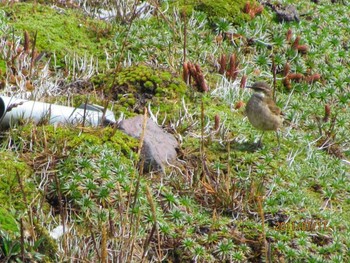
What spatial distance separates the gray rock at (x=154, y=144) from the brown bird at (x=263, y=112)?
2.83 ft

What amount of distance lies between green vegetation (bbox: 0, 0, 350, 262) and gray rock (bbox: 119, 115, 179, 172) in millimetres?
118

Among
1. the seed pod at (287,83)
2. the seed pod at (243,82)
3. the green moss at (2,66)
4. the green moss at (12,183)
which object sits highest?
the green moss at (12,183)

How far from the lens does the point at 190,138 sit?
332 inches

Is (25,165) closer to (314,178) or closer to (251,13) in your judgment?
(314,178)

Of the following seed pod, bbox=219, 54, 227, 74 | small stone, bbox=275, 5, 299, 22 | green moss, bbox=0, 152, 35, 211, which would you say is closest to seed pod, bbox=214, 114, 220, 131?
seed pod, bbox=219, 54, 227, 74

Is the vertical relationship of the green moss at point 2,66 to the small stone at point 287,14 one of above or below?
below

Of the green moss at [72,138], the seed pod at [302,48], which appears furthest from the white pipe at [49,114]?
the seed pod at [302,48]

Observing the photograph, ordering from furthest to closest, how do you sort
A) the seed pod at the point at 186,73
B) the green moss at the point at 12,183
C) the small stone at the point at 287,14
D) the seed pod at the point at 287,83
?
the small stone at the point at 287,14
the seed pod at the point at 287,83
the seed pod at the point at 186,73
the green moss at the point at 12,183

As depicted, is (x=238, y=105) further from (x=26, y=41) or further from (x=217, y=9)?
(x=26, y=41)

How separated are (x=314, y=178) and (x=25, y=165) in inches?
117

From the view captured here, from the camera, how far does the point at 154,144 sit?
7812 mm

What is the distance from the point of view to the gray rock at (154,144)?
25.2 ft

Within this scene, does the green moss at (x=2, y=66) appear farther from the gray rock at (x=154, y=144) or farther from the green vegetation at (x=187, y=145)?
the gray rock at (x=154, y=144)

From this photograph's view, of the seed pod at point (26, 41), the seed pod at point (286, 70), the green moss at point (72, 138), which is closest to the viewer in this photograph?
the green moss at point (72, 138)
